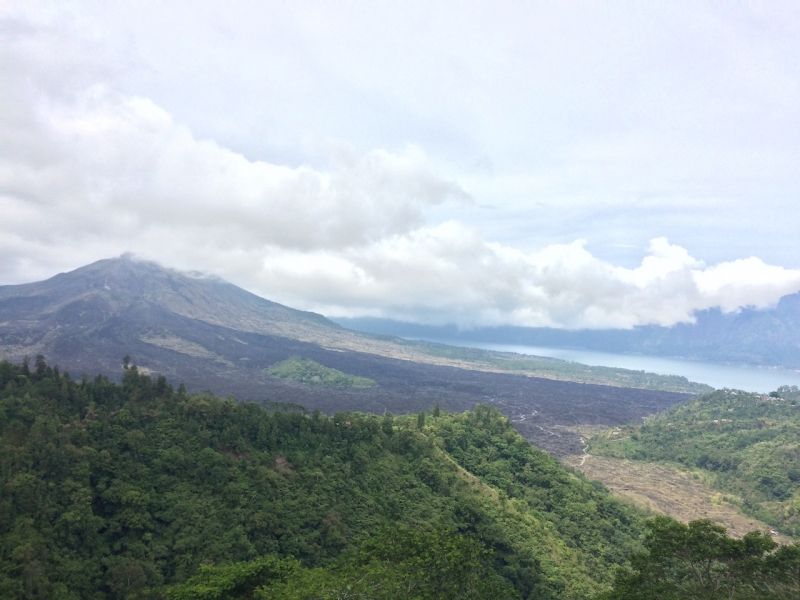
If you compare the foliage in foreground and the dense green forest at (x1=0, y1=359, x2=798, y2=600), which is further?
the dense green forest at (x1=0, y1=359, x2=798, y2=600)

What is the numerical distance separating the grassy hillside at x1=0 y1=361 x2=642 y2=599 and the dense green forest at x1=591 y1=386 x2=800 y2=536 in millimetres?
28928

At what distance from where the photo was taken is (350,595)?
1586 centimetres

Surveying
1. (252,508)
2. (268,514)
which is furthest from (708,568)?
(252,508)

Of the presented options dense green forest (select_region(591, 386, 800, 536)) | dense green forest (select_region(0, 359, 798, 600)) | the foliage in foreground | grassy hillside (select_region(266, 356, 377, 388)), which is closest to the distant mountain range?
grassy hillside (select_region(266, 356, 377, 388))

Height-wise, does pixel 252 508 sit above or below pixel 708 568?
below

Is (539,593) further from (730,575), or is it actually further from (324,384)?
(324,384)

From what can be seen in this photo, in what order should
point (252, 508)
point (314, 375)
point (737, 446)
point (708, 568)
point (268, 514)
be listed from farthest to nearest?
point (314, 375) < point (737, 446) < point (252, 508) < point (268, 514) < point (708, 568)

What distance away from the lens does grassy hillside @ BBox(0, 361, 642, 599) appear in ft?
66.4

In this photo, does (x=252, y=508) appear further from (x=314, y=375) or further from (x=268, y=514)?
(x=314, y=375)

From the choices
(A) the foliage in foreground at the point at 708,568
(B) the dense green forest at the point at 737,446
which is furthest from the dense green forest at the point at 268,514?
(B) the dense green forest at the point at 737,446

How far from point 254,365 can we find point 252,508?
117788 millimetres

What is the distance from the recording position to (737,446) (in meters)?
79.1

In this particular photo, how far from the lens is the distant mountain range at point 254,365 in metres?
109

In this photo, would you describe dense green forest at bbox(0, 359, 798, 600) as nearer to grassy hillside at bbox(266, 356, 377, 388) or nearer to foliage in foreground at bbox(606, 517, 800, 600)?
foliage in foreground at bbox(606, 517, 800, 600)
